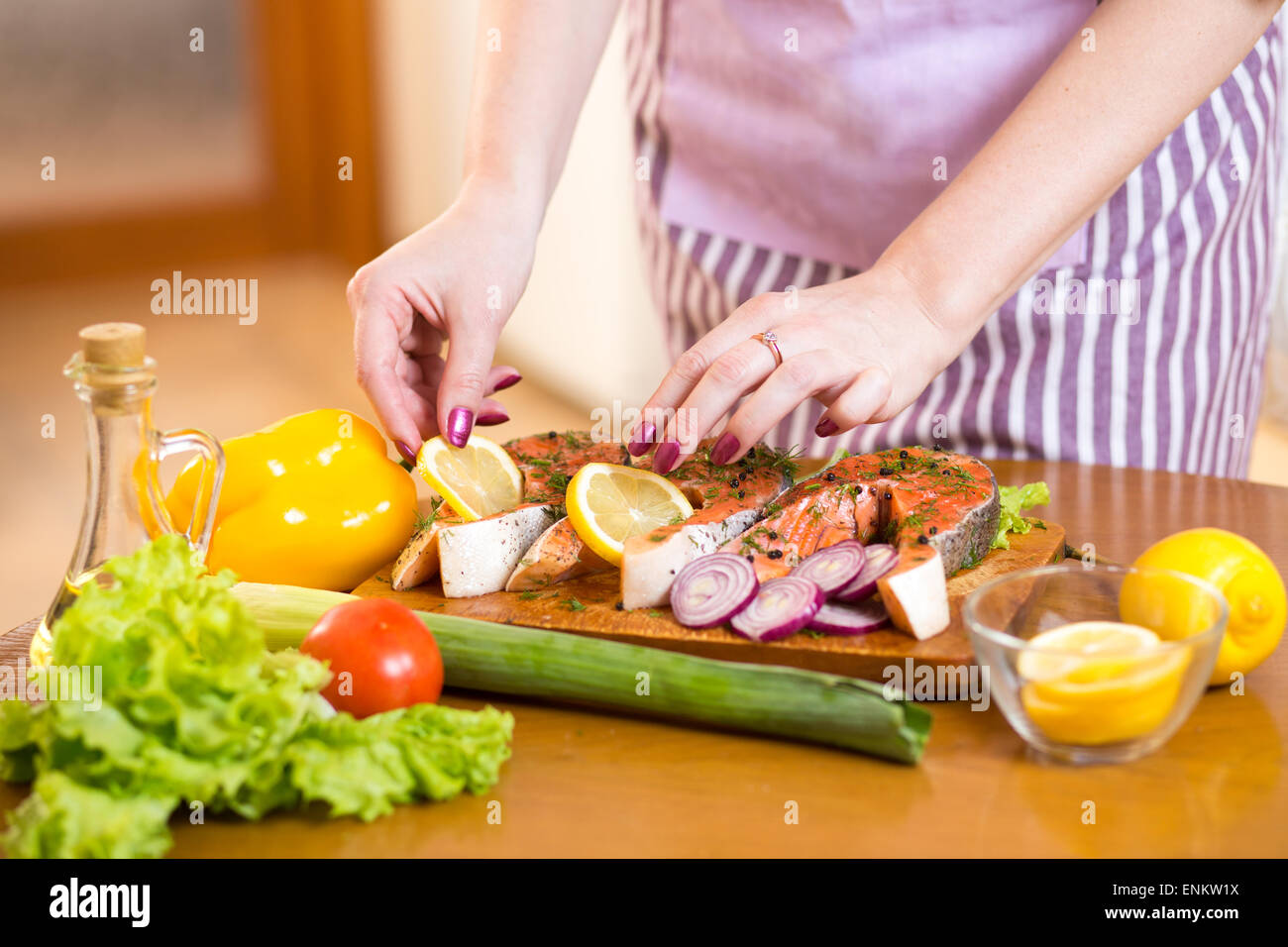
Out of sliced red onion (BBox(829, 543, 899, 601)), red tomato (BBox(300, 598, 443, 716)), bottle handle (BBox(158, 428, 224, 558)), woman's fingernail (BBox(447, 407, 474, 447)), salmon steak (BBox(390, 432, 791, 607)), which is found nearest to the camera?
red tomato (BBox(300, 598, 443, 716))

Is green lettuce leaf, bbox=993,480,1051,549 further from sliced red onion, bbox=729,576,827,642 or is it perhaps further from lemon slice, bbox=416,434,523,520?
lemon slice, bbox=416,434,523,520

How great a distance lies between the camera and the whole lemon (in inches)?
61.6

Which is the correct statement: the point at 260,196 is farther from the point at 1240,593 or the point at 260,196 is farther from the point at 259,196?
the point at 1240,593

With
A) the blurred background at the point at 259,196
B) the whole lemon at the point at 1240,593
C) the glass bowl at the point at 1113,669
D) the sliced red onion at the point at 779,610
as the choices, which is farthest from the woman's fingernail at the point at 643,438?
the blurred background at the point at 259,196

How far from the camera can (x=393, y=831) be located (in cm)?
134

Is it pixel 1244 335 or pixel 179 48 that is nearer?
pixel 1244 335

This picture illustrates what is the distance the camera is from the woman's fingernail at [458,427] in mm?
2162

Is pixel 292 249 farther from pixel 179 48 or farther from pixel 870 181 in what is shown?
pixel 870 181

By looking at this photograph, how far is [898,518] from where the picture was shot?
6.34ft

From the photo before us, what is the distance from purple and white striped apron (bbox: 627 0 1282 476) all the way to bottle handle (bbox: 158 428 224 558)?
1385 millimetres

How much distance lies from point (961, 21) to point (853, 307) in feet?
2.57

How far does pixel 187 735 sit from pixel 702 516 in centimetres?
92

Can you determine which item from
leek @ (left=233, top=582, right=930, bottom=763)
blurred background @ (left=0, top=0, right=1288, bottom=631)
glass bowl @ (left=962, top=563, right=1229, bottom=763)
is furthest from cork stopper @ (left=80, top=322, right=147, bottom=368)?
blurred background @ (left=0, top=0, right=1288, bottom=631)
